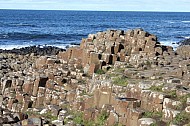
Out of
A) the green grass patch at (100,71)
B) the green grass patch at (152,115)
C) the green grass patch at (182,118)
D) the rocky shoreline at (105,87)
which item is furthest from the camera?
the green grass patch at (100,71)

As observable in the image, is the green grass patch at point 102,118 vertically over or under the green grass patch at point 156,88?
under

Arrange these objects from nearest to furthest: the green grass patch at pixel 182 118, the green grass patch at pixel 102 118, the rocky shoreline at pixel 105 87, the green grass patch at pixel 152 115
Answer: the green grass patch at pixel 182 118 < the green grass patch at pixel 152 115 < the rocky shoreline at pixel 105 87 < the green grass patch at pixel 102 118

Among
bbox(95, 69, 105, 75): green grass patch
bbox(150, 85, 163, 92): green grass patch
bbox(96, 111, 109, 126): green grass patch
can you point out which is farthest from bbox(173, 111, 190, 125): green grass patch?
bbox(95, 69, 105, 75): green grass patch

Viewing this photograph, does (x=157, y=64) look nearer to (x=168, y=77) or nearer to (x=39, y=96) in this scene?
(x=168, y=77)

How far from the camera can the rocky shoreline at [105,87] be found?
18.6 meters

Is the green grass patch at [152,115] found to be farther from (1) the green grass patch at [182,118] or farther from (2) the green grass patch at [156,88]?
(2) the green grass patch at [156,88]

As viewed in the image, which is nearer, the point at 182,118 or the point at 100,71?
the point at 182,118

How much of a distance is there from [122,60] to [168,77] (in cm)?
701

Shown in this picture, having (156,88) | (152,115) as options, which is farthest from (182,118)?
(156,88)

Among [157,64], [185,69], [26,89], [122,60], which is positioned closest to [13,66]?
[26,89]

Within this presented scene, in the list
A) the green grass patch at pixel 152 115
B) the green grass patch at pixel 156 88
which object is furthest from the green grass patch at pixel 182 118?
the green grass patch at pixel 156 88

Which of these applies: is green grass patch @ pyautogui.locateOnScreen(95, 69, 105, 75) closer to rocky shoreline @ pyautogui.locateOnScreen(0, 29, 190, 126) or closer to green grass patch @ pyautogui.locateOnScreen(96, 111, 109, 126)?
rocky shoreline @ pyautogui.locateOnScreen(0, 29, 190, 126)

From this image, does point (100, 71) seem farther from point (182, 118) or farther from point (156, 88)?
point (182, 118)

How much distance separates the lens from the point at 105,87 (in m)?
21.5
